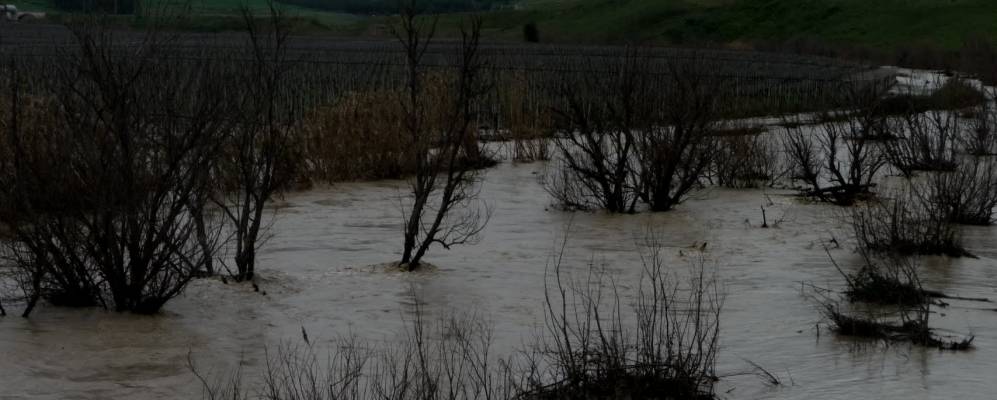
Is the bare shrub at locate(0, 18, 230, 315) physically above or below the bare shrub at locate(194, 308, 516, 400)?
above

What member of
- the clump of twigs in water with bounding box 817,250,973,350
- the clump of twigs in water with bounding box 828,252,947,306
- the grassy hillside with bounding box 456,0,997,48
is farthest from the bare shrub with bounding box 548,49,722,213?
the grassy hillside with bounding box 456,0,997,48

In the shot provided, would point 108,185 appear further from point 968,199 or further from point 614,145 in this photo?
point 968,199

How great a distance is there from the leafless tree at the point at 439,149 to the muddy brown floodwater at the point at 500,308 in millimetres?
334

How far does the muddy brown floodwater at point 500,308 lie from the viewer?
862cm

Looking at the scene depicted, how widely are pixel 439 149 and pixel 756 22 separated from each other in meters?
74.7

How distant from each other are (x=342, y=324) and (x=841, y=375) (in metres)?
3.84

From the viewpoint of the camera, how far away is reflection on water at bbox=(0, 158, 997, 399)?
862 cm

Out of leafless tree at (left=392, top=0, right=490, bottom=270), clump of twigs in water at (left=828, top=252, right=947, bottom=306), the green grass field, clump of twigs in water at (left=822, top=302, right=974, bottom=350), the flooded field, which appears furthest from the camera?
the green grass field

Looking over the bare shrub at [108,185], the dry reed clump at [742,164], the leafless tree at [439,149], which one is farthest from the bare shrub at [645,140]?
the bare shrub at [108,185]

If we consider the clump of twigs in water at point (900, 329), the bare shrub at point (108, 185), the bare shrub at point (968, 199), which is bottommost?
the clump of twigs in water at point (900, 329)

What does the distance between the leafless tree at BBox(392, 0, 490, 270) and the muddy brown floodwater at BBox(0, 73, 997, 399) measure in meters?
0.33

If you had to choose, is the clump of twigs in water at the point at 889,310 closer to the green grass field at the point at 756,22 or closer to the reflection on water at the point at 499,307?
the reflection on water at the point at 499,307

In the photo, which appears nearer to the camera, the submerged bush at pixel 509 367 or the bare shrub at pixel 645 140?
the submerged bush at pixel 509 367

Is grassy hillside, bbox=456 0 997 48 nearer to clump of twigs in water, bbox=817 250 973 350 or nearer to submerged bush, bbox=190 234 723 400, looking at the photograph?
clump of twigs in water, bbox=817 250 973 350
